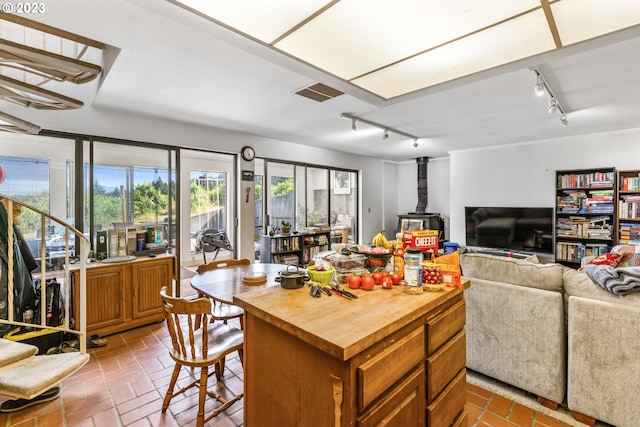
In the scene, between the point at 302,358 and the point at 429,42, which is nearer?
the point at 302,358

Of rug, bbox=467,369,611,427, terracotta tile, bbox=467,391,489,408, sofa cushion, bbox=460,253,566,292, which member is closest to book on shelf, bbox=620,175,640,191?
sofa cushion, bbox=460,253,566,292

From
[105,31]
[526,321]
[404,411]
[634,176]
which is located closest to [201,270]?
[105,31]

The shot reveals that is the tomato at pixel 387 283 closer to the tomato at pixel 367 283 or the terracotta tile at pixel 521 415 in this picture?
Result: the tomato at pixel 367 283

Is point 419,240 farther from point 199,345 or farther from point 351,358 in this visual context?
point 199,345

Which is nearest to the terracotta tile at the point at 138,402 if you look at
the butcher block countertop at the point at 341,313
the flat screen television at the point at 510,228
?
the butcher block countertop at the point at 341,313

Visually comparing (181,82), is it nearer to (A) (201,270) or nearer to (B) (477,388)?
(A) (201,270)

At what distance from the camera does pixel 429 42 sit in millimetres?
1890

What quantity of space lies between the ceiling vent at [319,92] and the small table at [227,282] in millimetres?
1759

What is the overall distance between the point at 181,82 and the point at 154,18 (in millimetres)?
1028

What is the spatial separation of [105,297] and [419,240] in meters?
3.18

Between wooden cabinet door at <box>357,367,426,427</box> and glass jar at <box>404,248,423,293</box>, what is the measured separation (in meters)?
0.33

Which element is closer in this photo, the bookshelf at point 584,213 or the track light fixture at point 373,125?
the track light fixture at point 373,125

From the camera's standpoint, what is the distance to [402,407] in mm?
1123

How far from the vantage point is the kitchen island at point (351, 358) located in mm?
940
